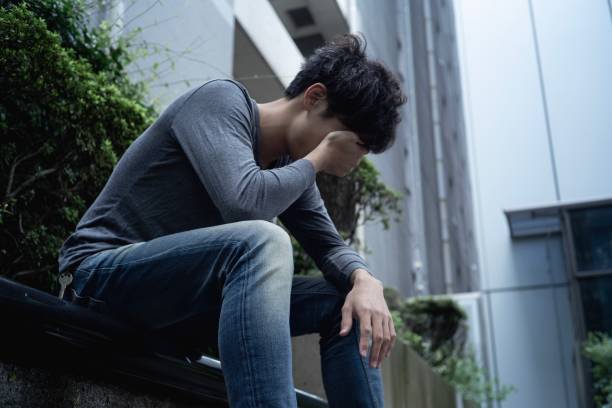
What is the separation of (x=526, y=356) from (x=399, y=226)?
331cm

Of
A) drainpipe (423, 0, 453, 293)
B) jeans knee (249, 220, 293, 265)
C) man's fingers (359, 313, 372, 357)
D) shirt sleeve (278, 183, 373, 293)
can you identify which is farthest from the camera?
drainpipe (423, 0, 453, 293)

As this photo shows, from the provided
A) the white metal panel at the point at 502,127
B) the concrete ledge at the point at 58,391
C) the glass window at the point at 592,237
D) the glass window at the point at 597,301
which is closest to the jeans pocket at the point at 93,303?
the concrete ledge at the point at 58,391

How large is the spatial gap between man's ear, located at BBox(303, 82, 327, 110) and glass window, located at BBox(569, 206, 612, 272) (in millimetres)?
11393

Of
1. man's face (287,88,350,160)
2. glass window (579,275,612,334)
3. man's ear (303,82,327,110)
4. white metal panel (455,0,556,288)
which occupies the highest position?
white metal panel (455,0,556,288)

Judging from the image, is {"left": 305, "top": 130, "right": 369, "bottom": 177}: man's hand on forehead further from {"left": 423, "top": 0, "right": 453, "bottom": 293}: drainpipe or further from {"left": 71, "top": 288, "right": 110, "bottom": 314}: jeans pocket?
{"left": 423, "top": 0, "right": 453, "bottom": 293}: drainpipe

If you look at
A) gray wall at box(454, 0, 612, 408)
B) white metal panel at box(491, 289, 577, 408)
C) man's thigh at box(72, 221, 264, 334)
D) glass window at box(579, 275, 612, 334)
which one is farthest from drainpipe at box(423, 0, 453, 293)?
man's thigh at box(72, 221, 264, 334)

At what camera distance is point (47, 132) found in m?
2.36

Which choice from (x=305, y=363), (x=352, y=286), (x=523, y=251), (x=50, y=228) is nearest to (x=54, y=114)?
(x=50, y=228)

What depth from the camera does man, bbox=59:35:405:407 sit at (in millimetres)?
1381

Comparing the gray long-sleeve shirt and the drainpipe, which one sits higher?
the drainpipe

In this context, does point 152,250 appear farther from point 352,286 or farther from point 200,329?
point 352,286

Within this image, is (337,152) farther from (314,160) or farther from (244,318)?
(244,318)

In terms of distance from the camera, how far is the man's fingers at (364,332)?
1.65 metres

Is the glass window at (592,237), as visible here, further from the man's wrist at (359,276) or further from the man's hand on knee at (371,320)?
the man's hand on knee at (371,320)
